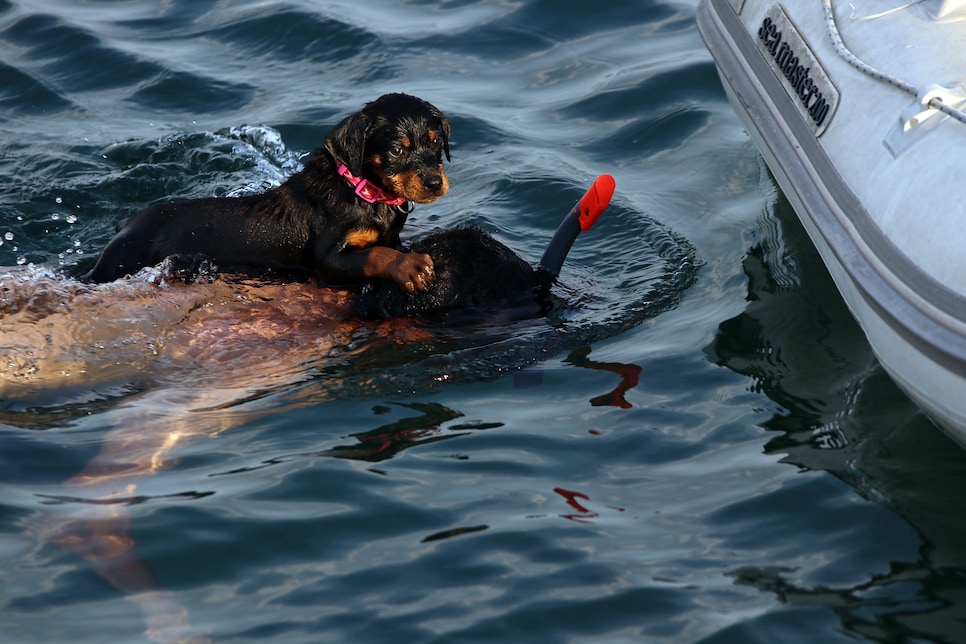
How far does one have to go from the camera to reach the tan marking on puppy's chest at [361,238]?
16.9ft

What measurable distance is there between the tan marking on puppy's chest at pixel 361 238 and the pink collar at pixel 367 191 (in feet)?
0.45

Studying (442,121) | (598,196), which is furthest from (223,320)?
(598,196)

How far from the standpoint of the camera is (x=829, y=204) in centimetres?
484

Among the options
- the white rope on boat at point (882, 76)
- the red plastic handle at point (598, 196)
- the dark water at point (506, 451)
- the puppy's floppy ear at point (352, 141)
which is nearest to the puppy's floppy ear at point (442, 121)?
the puppy's floppy ear at point (352, 141)

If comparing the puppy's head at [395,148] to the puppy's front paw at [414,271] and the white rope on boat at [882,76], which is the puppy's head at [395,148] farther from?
the white rope on boat at [882,76]

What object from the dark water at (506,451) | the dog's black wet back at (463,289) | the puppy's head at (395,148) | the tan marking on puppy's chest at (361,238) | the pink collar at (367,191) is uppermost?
the puppy's head at (395,148)

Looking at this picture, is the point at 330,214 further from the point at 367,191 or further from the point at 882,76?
the point at 882,76

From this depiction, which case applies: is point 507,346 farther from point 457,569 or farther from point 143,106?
point 143,106

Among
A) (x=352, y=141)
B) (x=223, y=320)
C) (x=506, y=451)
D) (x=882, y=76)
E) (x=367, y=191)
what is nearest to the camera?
(x=506, y=451)

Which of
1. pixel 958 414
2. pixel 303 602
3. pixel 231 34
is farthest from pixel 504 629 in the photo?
pixel 231 34

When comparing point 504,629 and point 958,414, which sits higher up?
point 958,414

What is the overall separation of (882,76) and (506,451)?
2193 millimetres

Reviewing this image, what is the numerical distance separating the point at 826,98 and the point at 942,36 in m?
0.53

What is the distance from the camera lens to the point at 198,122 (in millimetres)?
8141
